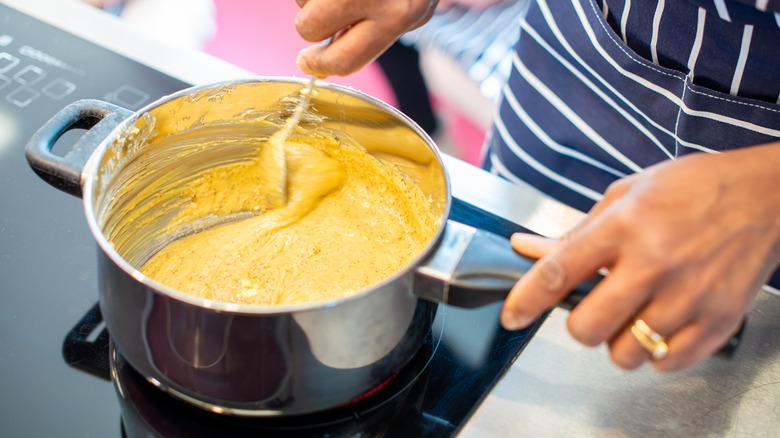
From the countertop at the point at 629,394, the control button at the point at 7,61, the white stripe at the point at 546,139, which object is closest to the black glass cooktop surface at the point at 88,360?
the countertop at the point at 629,394

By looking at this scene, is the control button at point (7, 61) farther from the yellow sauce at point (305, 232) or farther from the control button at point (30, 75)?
the yellow sauce at point (305, 232)

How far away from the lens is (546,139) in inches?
39.0

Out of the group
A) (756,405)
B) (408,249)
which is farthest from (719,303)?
(408,249)

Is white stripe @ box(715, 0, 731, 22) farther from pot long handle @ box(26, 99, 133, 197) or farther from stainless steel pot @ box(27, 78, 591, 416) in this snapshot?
pot long handle @ box(26, 99, 133, 197)

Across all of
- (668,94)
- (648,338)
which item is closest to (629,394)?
(648,338)

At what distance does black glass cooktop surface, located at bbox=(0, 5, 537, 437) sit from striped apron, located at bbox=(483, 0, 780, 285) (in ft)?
0.70

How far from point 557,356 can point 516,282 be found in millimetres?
180

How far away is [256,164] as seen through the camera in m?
0.83

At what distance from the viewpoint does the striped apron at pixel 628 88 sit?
73 cm

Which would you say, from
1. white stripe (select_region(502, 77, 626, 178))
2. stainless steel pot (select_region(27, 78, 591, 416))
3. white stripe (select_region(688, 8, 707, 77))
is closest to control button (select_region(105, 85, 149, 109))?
stainless steel pot (select_region(27, 78, 591, 416))

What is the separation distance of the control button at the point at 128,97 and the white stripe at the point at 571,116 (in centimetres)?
48

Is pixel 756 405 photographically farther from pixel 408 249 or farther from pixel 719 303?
pixel 408 249

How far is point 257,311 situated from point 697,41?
0.53 meters

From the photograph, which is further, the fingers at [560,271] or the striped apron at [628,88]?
the striped apron at [628,88]
